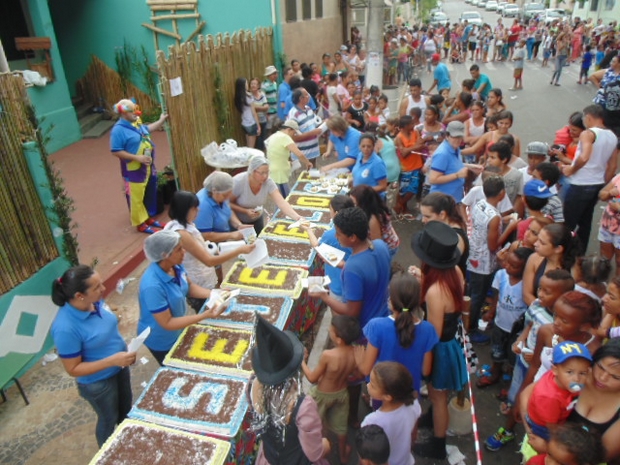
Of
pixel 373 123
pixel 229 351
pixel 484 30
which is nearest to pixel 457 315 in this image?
pixel 229 351

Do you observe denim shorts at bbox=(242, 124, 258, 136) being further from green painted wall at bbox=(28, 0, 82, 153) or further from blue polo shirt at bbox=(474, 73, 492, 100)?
blue polo shirt at bbox=(474, 73, 492, 100)

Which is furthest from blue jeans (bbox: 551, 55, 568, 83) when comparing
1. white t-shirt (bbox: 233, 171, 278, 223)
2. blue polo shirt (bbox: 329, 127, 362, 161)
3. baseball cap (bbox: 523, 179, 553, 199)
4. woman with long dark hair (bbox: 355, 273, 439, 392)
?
woman with long dark hair (bbox: 355, 273, 439, 392)

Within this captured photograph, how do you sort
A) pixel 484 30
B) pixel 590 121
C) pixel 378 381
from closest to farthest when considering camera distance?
pixel 378 381, pixel 590 121, pixel 484 30

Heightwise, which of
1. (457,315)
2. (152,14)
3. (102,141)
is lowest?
(102,141)

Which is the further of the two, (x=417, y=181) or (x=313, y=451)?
(x=417, y=181)

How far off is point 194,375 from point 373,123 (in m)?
6.55

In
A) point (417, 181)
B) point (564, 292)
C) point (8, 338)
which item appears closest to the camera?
point (564, 292)

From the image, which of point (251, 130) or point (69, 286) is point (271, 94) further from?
point (69, 286)

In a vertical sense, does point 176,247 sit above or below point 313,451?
above

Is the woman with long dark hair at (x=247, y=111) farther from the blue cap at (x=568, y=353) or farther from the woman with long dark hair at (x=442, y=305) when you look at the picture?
the blue cap at (x=568, y=353)

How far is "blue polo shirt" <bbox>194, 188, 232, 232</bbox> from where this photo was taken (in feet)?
15.2

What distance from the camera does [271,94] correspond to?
1072cm

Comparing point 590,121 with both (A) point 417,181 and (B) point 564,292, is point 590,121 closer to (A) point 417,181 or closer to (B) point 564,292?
(A) point 417,181

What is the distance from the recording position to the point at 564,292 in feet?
10.5
